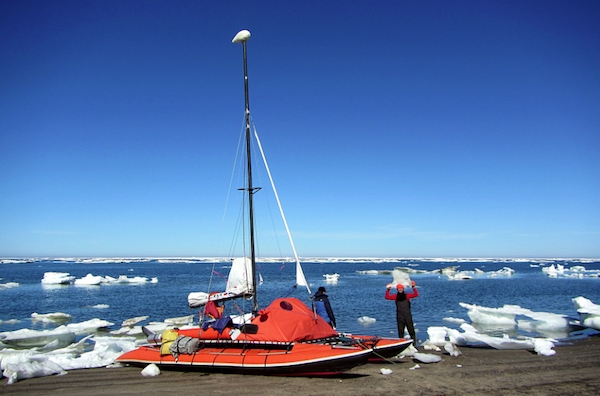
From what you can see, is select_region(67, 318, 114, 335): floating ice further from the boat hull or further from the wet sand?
the boat hull

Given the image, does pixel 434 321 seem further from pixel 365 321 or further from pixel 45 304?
pixel 45 304

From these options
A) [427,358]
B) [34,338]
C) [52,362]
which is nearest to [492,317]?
[427,358]

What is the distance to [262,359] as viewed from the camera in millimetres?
9258

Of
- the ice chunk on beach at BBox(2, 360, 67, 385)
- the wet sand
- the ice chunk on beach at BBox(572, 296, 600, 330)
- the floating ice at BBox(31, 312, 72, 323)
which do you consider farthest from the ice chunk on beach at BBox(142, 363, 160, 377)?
the floating ice at BBox(31, 312, 72, 323)

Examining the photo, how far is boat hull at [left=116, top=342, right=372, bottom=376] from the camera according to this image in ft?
28.6

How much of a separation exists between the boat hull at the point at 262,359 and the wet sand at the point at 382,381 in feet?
0.61

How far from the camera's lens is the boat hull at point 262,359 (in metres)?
8.71

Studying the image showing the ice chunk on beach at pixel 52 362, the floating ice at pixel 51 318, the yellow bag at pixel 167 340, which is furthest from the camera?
the floating ice at pixel 51 318

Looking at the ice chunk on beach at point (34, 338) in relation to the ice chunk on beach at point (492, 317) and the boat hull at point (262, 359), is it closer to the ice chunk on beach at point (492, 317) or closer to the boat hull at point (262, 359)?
the boat hull at point (262, 359)

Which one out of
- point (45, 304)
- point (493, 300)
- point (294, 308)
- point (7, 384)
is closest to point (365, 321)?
point (294, 308)

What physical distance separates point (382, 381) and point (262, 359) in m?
2.68

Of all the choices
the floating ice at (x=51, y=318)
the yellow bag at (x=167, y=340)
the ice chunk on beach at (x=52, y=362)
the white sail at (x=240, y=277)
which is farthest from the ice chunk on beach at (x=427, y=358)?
the floating ice at (x=51, y=318)

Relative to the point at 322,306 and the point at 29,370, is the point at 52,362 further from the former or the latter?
the point at 322,306

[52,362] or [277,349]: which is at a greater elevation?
[277,349]
